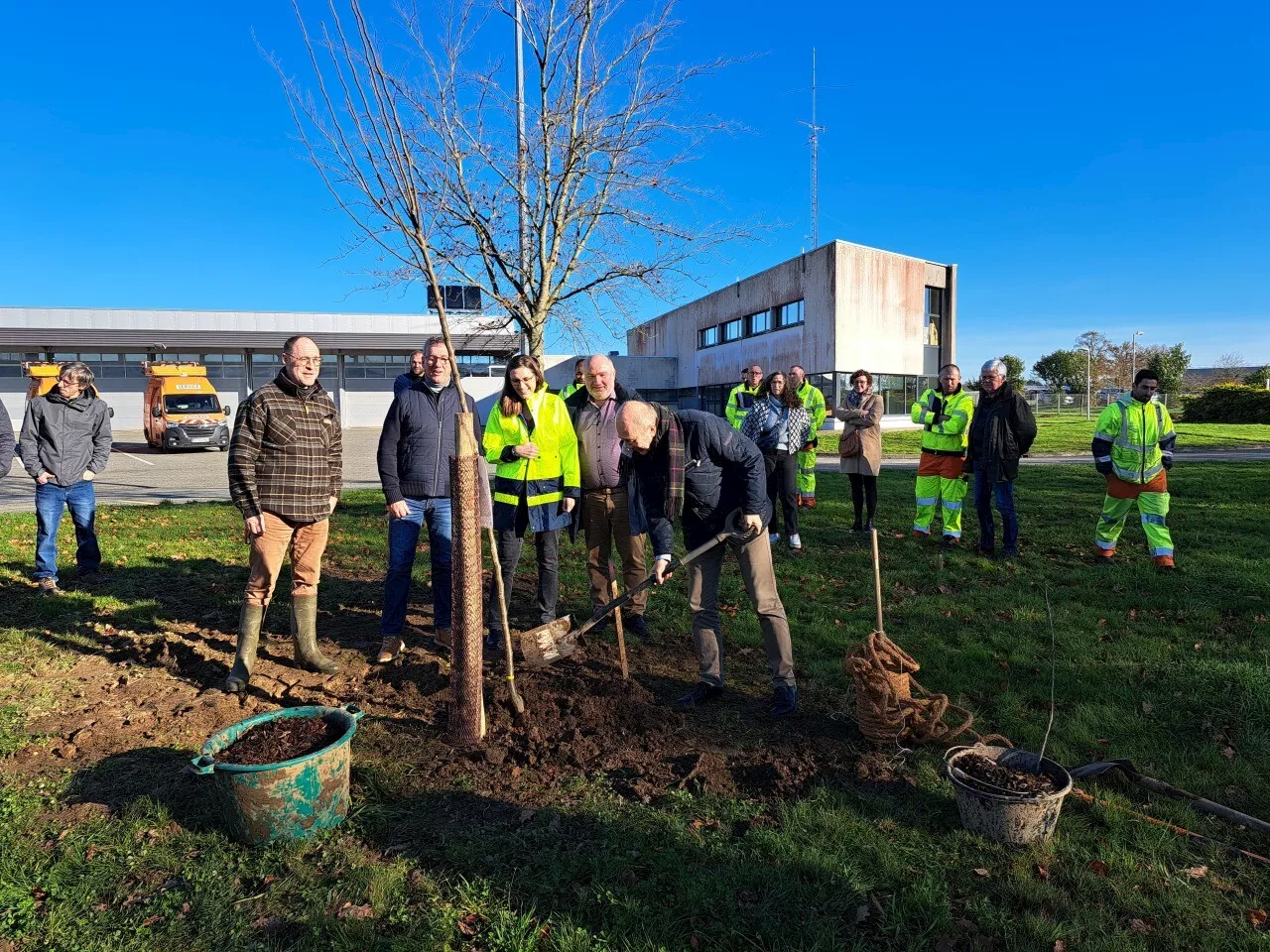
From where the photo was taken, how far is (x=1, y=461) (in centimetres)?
573

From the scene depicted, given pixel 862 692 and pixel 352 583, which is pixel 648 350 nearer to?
pixel 352 583

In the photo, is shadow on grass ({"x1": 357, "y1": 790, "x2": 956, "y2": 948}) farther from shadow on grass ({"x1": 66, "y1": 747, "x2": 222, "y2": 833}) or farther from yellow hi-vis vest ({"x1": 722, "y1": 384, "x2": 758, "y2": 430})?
yellow hi-vis vest ({"x1": 722, "y1": 384, "x2": 758, "y2": 430})

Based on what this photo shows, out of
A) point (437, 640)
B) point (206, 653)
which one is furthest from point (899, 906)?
point (206, 653)

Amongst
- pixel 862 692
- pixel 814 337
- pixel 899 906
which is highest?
pixel 814 337

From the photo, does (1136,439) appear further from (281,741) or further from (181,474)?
(181,474)

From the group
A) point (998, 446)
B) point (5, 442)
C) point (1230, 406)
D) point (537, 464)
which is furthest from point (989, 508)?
point (1230, 406)

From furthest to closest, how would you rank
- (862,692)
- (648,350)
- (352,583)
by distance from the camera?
(648,350)
(352,583)
(862,692)

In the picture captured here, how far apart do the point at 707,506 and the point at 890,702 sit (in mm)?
1410

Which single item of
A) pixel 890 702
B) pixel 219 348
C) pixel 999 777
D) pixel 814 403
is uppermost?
pixel 219 348

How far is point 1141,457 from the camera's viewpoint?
23.0 ft

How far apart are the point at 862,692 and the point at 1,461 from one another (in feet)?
21.8

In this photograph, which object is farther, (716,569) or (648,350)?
(648,350)

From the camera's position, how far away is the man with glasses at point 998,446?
24.3 ft

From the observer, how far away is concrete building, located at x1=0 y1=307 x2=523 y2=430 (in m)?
35.4
